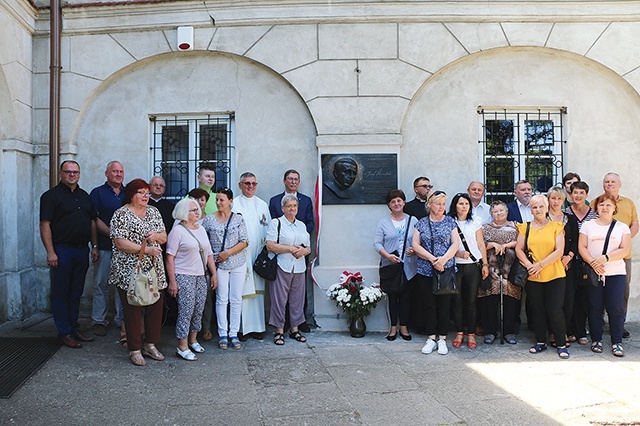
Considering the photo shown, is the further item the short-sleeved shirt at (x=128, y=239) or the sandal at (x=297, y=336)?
the sandal at (x=297, y=336)

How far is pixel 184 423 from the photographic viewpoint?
12.3ft

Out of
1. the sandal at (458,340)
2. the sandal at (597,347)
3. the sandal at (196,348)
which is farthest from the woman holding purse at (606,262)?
the sandal at (196,348)

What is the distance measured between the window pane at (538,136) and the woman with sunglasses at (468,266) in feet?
6.45

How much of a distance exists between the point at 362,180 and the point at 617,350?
3.35 meters

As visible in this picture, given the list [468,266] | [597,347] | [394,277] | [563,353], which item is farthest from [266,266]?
[597,347]

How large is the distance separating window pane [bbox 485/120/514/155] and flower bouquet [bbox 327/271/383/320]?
98.6 inches

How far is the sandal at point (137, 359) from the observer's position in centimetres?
504

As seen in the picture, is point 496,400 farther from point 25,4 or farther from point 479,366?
point 25,4

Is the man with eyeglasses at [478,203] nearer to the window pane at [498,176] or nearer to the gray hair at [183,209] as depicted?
the window pane at [498,176]

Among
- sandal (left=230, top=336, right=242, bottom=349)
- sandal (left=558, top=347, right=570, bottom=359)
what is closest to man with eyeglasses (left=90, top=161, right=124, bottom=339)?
sandal (left=230, top=336, right=242, bottom=349)

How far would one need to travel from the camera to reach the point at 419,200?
6.62 meters

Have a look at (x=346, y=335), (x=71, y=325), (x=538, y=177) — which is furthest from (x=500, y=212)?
(x=71, y=325)

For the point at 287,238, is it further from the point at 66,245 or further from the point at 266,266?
the point at 66,245

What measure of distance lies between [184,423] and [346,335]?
2982 millimetres
